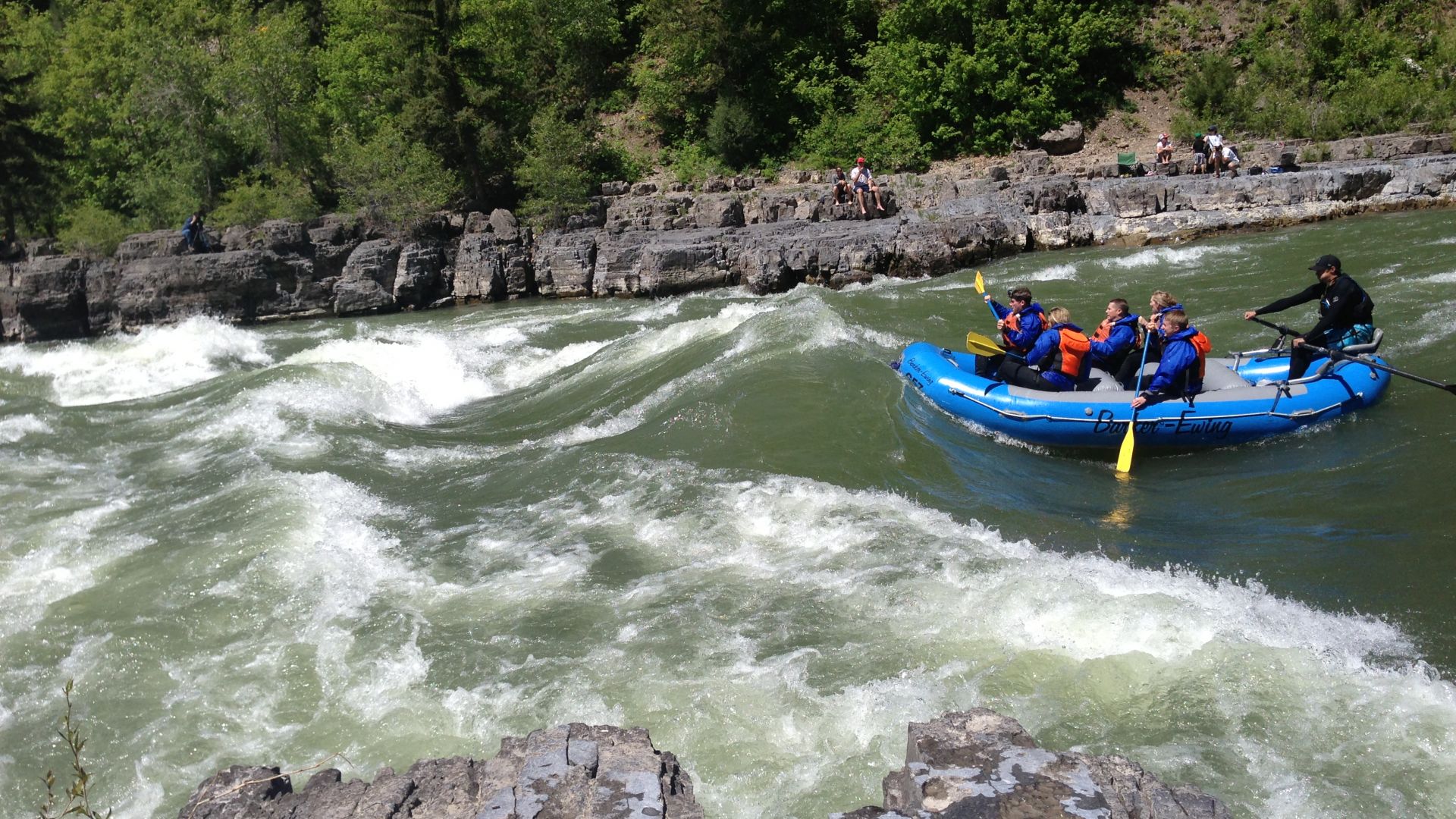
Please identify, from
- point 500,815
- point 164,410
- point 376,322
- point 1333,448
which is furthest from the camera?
point 376,322

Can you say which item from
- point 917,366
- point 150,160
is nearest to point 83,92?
point 150,160

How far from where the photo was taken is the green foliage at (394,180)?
67.6 feet

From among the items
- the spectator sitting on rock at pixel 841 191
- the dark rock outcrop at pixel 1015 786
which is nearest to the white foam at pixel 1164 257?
the spectator sitting on rock at pixel 841 191

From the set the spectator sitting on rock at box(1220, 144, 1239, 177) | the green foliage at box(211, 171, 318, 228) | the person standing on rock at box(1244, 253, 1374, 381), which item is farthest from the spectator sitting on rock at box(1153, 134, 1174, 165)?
the green foliage at box(211, 171, 318, 228)

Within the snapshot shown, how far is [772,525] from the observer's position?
6953 millimetres

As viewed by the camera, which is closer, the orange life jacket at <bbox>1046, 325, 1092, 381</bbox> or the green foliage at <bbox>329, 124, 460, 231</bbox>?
the orange life jacket at <bbox>1046, 325, 1092, 381</bbox>

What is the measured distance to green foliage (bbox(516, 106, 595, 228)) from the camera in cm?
2073

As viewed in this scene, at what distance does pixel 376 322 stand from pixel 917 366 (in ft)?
36.9

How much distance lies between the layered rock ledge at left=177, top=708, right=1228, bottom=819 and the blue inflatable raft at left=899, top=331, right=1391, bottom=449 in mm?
4733

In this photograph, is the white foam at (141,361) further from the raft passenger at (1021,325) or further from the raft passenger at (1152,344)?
the raft passenger at (1152,344)

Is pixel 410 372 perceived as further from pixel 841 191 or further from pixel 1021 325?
pixel 841 191

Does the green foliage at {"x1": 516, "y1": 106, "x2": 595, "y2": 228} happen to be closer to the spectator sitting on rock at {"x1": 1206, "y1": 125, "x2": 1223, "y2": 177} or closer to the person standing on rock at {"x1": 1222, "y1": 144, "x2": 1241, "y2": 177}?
the spectator sitting on rock at {"x1": 1206, "y1": 125, "x2": 1223, "y2": 177}

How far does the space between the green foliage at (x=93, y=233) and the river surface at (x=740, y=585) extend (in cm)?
1127

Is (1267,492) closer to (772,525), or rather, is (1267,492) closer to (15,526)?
(772,525)
